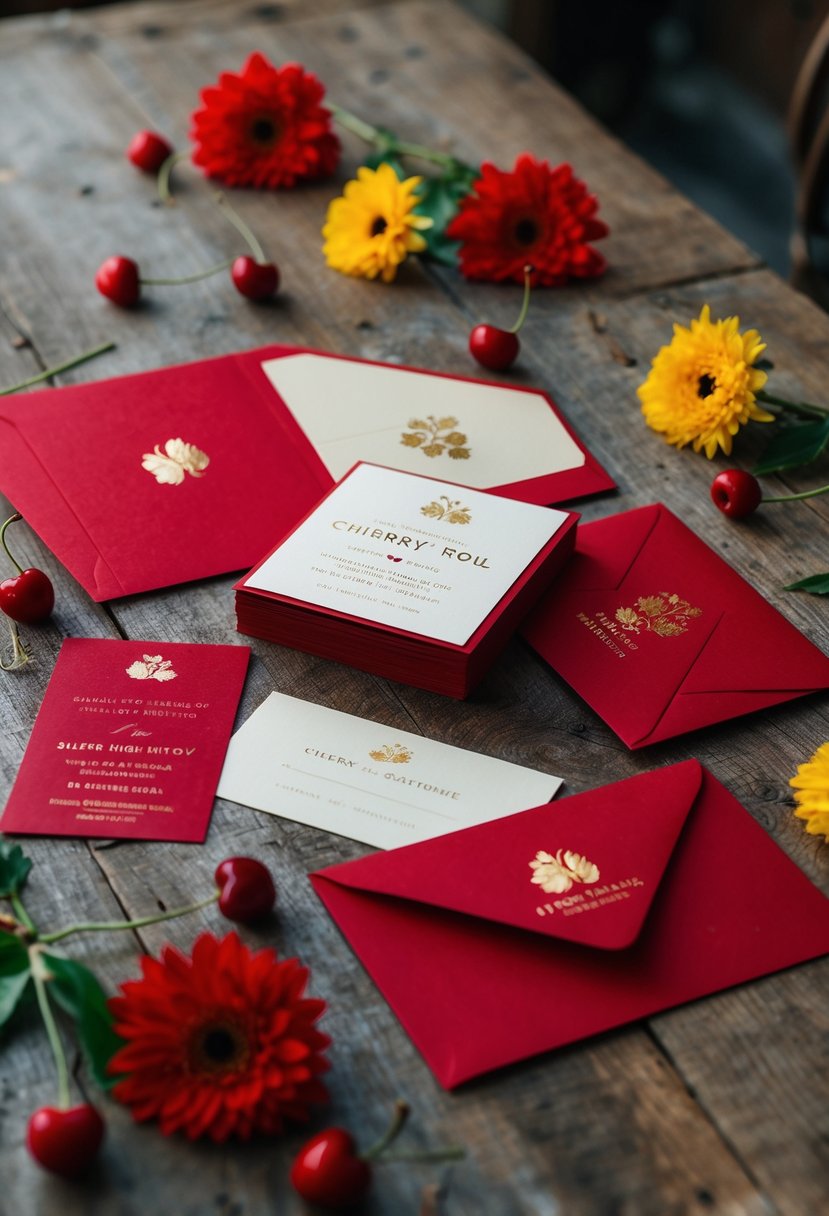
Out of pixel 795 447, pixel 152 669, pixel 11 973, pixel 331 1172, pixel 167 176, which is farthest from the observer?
pixel 167 176

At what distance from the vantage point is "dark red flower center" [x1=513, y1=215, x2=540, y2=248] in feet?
5.24

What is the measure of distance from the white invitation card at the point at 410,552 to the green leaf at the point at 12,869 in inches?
11.6

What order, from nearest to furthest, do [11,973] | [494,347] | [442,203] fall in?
[11,973], [494,347], [442,203]

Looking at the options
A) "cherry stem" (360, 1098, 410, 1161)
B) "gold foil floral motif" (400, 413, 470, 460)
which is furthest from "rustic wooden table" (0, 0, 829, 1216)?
"gold foil floral motif" (400, 413, 470, 460)

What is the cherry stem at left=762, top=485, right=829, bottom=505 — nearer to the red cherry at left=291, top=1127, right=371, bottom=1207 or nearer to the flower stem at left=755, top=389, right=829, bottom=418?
the flower stem at left=755, top=389, right=829, bottom=418

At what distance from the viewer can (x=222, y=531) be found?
123 centimetres

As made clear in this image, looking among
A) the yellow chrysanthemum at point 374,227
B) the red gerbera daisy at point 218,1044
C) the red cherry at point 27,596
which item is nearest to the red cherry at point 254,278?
the yellow chrysanthemum at point 374,227

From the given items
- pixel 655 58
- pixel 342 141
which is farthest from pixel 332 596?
pixel 655 58

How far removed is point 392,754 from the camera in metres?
1.02

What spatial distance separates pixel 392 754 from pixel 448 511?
25 cm

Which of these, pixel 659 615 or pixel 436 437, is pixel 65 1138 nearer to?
pixel 659 615

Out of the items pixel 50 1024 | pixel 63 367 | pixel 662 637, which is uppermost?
pixel 662 637

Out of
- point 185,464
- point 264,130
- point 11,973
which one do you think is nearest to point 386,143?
point 264,130

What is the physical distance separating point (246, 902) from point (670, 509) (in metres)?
0.63
